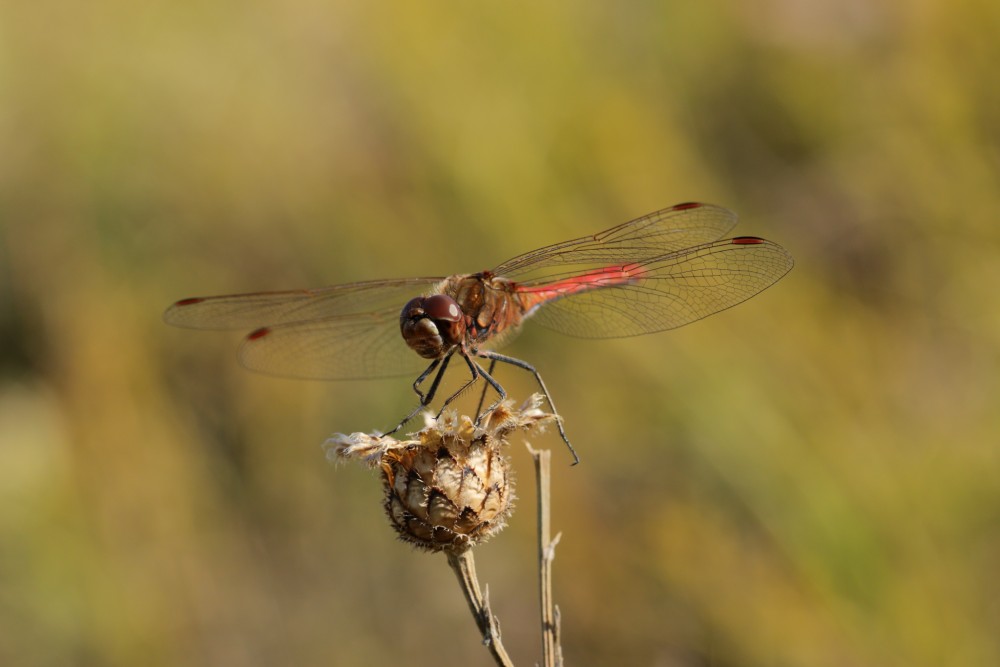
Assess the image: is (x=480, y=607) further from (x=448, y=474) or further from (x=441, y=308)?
(x=441, y=308)

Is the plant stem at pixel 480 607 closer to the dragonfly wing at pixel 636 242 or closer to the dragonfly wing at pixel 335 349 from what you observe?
the dragonfly wing at pixel 636 242

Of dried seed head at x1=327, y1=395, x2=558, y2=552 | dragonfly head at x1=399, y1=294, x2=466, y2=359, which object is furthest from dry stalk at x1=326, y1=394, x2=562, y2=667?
dragonfly head at x1=399, y1=294, x2=466, y2=359

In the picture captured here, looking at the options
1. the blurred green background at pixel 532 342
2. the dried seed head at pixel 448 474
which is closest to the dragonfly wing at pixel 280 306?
the dried seed head at pixel 448 474

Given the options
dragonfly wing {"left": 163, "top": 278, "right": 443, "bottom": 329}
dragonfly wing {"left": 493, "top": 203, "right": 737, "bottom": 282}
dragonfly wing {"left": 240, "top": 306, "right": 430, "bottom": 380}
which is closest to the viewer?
dragonfly wing {"left": 493, "top": 203, "right": 737, "bottom": 282}

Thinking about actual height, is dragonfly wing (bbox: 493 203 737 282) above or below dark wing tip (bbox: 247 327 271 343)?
below

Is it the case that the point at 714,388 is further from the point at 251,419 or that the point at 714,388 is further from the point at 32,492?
the point at 32,492

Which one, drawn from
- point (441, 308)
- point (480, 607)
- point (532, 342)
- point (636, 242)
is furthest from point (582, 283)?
point (532, 342)

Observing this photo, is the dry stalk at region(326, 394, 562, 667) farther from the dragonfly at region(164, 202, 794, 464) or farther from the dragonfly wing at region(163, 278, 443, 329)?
the dragonfly wing at region(163, 278, 443, 329)
